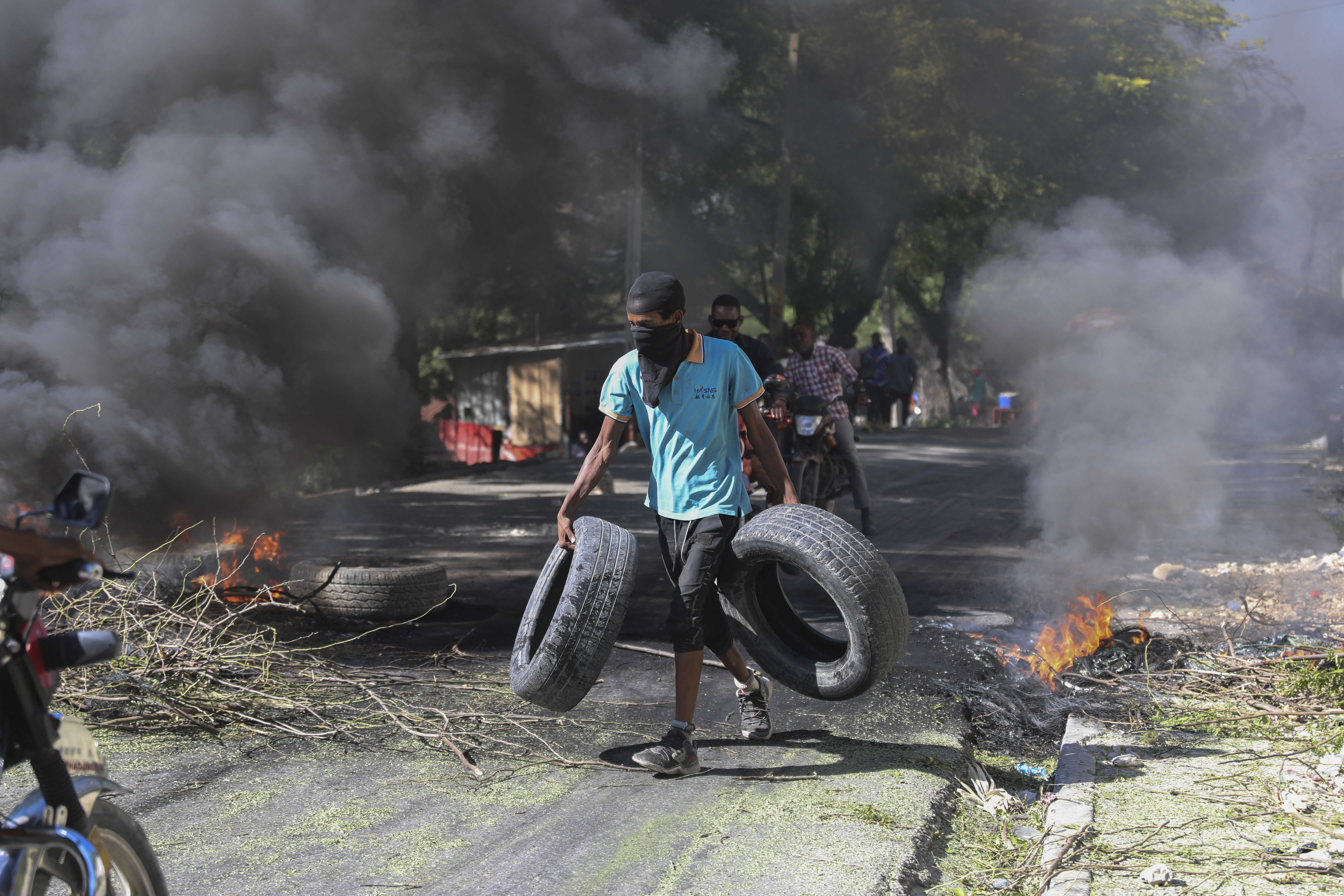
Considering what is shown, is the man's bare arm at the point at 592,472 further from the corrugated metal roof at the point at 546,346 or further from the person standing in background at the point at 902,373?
the person standing in background at the point at 902,373

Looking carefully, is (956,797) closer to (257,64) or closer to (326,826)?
(326,826)

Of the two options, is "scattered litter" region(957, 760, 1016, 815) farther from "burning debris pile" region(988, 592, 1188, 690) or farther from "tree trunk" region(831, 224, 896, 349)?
"tree trunk" region(831, 224, 896, 349)

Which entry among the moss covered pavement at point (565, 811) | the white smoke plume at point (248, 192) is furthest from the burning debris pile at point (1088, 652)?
the white smoke plume at point (248, 192)

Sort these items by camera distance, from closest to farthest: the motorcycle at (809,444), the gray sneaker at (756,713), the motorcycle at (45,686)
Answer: the motorcycle at (45,686), the gray sneaker at (756,713), the motorcycle at (809,444)

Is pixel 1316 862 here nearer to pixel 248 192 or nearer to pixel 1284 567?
pixel 1284 567

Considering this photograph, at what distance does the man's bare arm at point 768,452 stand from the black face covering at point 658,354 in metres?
0.30

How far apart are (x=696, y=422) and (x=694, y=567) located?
0.50 meters

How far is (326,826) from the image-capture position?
3.17m

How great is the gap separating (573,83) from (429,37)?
5.52 feet

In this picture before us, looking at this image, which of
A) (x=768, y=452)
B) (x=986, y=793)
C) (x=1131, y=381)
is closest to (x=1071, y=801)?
(x=986, y=793)

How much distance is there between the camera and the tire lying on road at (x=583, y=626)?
367 centimetres

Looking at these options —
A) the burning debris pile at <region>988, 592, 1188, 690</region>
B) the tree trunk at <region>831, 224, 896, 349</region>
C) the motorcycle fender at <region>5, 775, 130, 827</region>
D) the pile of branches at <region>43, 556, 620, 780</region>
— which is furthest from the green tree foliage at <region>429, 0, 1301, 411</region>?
the motorcycle fender at <region>5, 775, 130, 827</region>

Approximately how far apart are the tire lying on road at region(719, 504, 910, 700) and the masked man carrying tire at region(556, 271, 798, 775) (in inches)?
5.0

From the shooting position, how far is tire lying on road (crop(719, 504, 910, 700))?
3.62m
